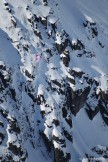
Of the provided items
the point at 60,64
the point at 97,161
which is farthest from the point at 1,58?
the point at 97,161

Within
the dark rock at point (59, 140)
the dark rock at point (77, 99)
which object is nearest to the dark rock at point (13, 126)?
the dark rock at point (59, 140)

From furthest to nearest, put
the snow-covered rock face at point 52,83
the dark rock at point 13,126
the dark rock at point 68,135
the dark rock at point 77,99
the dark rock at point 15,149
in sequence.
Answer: the dark rock at point 77,99, the dark rock at point 68,135, the snow-covered rock face at point 52,83, the dark rock at point 13,126, the dark rock at point 15,149

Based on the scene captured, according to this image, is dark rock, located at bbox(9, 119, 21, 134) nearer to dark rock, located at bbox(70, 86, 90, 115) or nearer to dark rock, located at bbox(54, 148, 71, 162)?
dark rock, located at bbox(54, 148, 71, 162)

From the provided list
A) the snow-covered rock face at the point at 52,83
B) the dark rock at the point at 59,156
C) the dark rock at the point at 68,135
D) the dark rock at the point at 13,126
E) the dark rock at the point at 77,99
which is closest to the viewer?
the dark rock at the point at 13,126

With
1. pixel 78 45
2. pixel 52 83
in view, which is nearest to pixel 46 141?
pixel 52 83

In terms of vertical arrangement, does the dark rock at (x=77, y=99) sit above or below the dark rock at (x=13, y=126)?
above

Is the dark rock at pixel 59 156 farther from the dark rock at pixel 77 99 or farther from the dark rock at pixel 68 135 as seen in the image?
the dark rock at pixel 77 99

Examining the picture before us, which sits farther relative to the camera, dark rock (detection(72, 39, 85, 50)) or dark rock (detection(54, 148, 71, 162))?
dark rock (detection(72, 39, 85, 50))

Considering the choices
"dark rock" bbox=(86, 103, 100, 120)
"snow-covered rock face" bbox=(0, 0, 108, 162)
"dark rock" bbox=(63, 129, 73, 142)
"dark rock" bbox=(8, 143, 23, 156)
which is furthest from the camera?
"dark rock" bbox=(86, 103, 100, 120)

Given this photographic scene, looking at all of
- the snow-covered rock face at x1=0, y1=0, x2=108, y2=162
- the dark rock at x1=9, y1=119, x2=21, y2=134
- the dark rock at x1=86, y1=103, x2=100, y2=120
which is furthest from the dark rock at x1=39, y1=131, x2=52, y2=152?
the dark rock at x1=86, y1=103, x2=100, y2=120
